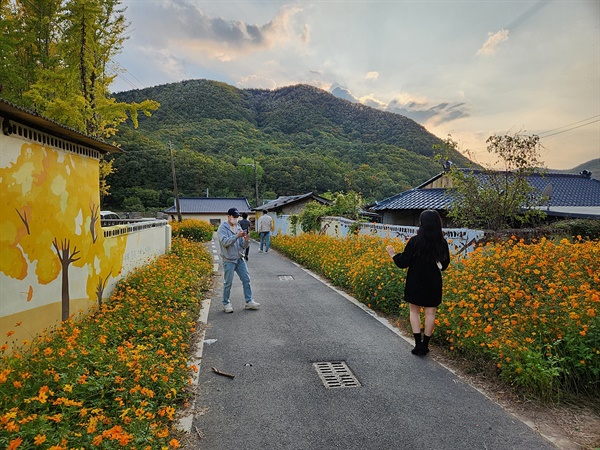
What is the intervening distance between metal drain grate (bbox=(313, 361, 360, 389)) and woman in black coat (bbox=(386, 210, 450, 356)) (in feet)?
3.45

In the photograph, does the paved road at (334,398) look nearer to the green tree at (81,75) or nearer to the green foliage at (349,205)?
the green tree at (81,75)

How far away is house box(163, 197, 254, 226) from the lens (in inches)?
1930

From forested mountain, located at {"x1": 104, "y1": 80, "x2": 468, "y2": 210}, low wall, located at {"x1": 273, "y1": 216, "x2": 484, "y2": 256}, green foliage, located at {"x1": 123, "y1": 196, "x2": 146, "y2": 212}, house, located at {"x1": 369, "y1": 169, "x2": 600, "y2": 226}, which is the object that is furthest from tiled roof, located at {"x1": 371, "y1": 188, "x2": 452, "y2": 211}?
green foliage, located at {"x1": 123, "y1": 196, "x2": 146, "y2": 212}

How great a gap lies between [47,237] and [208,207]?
46.6 meters

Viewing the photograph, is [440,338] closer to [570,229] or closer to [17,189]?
[570,229]

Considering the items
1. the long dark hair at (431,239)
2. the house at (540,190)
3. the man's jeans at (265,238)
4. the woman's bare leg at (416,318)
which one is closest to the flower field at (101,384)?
the woman's bare leg at (416,318)

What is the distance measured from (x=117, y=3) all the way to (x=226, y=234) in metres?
9.07

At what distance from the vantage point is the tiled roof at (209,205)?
49.4 m

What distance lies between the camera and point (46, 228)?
14.6ft

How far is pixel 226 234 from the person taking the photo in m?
6.71

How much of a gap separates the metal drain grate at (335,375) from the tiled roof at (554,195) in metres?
11.9

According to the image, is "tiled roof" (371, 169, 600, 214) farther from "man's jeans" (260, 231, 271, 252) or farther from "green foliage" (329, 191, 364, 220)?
"man's jeans" (260, 231, 271, 252)

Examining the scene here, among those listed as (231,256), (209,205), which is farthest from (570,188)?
(209,205)

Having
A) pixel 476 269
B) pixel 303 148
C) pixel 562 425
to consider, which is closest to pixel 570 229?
pixel 476 269
